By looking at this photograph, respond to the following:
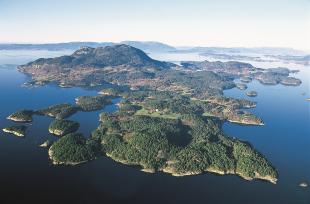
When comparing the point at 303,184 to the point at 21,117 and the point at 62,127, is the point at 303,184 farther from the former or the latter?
the point at 21,117

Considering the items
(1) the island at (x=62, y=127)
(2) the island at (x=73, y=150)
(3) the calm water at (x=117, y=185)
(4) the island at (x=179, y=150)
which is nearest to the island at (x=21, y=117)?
(1) the island at (x=62, y=127)

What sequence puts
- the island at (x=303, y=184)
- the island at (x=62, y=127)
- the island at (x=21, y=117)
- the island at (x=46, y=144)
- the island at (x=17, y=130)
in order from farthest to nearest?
the island at (x=21, y=117), the island at (x=62, y=127), the island at (x=17, y=130), the island at (x=46, y=144), the island at (x=303, y=184)

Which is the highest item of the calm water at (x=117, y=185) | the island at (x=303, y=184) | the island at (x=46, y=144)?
the island at (x=46, y=144)

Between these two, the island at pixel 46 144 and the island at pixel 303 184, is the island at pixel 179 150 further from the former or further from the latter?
the island at pixel 46 144

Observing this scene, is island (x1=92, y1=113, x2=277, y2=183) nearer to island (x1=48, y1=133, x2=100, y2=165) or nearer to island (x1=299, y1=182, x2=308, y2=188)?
island (x1=48, y1=133, x2=100, y2=165)

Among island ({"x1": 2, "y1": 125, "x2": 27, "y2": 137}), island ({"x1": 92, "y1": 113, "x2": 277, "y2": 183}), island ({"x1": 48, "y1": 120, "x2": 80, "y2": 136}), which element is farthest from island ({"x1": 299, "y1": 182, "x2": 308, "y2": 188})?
island ({"x1": 2, "y1": 125, "x2": 27, "y2": 137})

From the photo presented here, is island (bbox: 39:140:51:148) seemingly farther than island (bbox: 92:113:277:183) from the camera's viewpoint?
Yes

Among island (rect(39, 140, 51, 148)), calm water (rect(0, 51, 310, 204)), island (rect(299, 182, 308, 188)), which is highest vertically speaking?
island (rect(39, 140, 51, 148))

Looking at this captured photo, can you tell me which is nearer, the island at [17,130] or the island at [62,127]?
the island at [17,130]
